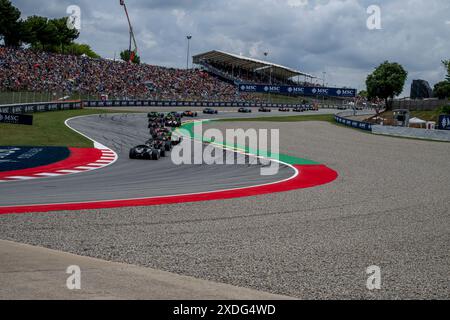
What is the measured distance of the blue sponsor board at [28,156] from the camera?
65.2ft

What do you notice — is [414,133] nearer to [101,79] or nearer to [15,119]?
[15,119]

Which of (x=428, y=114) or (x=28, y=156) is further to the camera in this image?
(x=428, y=114)

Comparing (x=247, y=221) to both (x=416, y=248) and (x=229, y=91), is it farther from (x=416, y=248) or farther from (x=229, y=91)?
(x=229, y=91)

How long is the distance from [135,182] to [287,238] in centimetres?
833

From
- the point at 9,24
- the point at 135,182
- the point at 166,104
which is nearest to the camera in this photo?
the point at 135,182

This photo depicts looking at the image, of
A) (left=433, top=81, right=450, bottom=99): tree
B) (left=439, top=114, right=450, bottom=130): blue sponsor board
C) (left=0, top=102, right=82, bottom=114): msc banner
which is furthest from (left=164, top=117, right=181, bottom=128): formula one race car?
(left=433, top=81, right=450, bottom=99): tree

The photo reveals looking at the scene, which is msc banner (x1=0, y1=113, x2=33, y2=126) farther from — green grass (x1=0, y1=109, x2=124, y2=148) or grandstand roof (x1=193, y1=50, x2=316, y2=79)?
grandstand roof (x1=193, y1=50, x2=316, y2=79)

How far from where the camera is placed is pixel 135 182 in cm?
1738

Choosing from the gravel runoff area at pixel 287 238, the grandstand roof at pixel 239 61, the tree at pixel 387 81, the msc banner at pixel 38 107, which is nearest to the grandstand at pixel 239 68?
the grandstand roof at pixel 239 61

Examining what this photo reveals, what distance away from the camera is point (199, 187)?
664 inches

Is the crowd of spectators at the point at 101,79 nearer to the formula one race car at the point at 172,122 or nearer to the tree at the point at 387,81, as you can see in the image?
the formula one race car at the point at 172,122

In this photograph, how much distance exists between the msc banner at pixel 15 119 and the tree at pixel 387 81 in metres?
50.5

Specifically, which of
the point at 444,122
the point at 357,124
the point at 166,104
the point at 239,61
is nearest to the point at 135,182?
the point at 444,122
